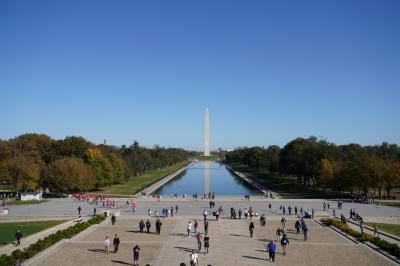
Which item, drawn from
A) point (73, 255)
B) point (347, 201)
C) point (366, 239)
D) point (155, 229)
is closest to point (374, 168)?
point (347, 201)

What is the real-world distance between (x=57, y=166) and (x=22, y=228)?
2892cm

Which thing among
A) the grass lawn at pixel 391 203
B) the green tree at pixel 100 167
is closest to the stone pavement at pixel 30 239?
the grass lawn at pixel 391 203

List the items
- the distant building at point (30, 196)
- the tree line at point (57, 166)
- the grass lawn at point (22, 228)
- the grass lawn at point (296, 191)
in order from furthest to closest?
the grass lawn at point (296, 191)
the tree line at point (57, 166)
the distant building at point (30, 196)
the grass lawn at point (22, 228)

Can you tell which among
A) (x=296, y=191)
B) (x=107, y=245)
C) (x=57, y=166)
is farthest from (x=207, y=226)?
(x=296, y=191)

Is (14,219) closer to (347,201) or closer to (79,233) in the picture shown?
(79,233)

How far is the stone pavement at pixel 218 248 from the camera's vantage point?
2350 centimetres

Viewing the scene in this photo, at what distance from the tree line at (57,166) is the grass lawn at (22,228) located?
82.1 ft

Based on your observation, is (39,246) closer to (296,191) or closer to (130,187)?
(296,191)

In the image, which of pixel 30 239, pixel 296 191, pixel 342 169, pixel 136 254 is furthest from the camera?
pixel 296 191

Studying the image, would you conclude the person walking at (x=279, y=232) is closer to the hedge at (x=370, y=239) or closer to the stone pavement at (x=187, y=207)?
the hedge at (x=370, y=239)

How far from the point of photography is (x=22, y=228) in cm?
3541

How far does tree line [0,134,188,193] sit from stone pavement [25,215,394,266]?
30.2m

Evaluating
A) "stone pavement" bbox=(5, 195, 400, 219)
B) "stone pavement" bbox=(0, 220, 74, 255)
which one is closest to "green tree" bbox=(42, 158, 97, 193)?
"stone pavement" bbox=(5, 195, 400, 219)

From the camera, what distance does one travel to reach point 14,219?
40375mm
